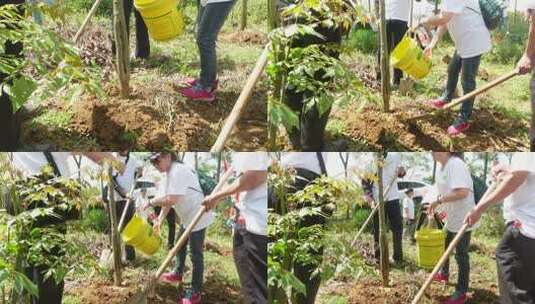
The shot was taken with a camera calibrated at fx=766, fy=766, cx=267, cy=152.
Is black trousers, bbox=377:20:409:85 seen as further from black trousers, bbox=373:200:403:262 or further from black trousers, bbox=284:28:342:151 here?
black trousers, bbox=373:200:403:262

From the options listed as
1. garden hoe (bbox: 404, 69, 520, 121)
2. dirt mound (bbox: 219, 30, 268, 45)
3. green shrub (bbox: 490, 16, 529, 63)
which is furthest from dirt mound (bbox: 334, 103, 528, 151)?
dirt mound (bbox: 219, 30, 268, 45)

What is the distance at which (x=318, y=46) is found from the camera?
350 centimetres

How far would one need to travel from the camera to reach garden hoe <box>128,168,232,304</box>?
12.3ft

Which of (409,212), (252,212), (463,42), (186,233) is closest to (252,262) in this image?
(252,212)

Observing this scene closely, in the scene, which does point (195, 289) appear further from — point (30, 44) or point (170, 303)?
point (30, 44)

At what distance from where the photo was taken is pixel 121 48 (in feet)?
12.4

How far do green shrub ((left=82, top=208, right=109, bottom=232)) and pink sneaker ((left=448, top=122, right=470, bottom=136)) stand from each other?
1791 mm

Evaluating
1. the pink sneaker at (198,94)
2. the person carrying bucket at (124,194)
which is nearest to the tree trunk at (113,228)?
the person carrying bucket at (124,194)

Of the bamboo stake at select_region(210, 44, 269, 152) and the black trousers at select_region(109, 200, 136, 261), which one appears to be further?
the black trousers at select_region(109, 200, 136, 261)

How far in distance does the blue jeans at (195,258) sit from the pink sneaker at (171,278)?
0.02 metres

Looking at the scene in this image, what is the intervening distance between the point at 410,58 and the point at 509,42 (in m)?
0.52

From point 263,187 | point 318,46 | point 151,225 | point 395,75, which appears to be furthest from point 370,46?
point 151,225

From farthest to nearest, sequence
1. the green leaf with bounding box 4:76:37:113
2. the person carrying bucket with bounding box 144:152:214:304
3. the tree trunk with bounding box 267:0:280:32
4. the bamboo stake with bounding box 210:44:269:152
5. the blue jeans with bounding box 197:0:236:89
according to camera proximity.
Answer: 1. the person carrying bucket with bounding box 144:152:214:304
2. the blue jeans with bounding box 197:0:236:89
3. the tree trunk with bounding box 267:0:280:32
4. the bamboo stake with bounding box 210:44:269:152
5. the green leaf with bounding box 4:76:37:113

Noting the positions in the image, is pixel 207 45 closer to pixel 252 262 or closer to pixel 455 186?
pixel 252 262
